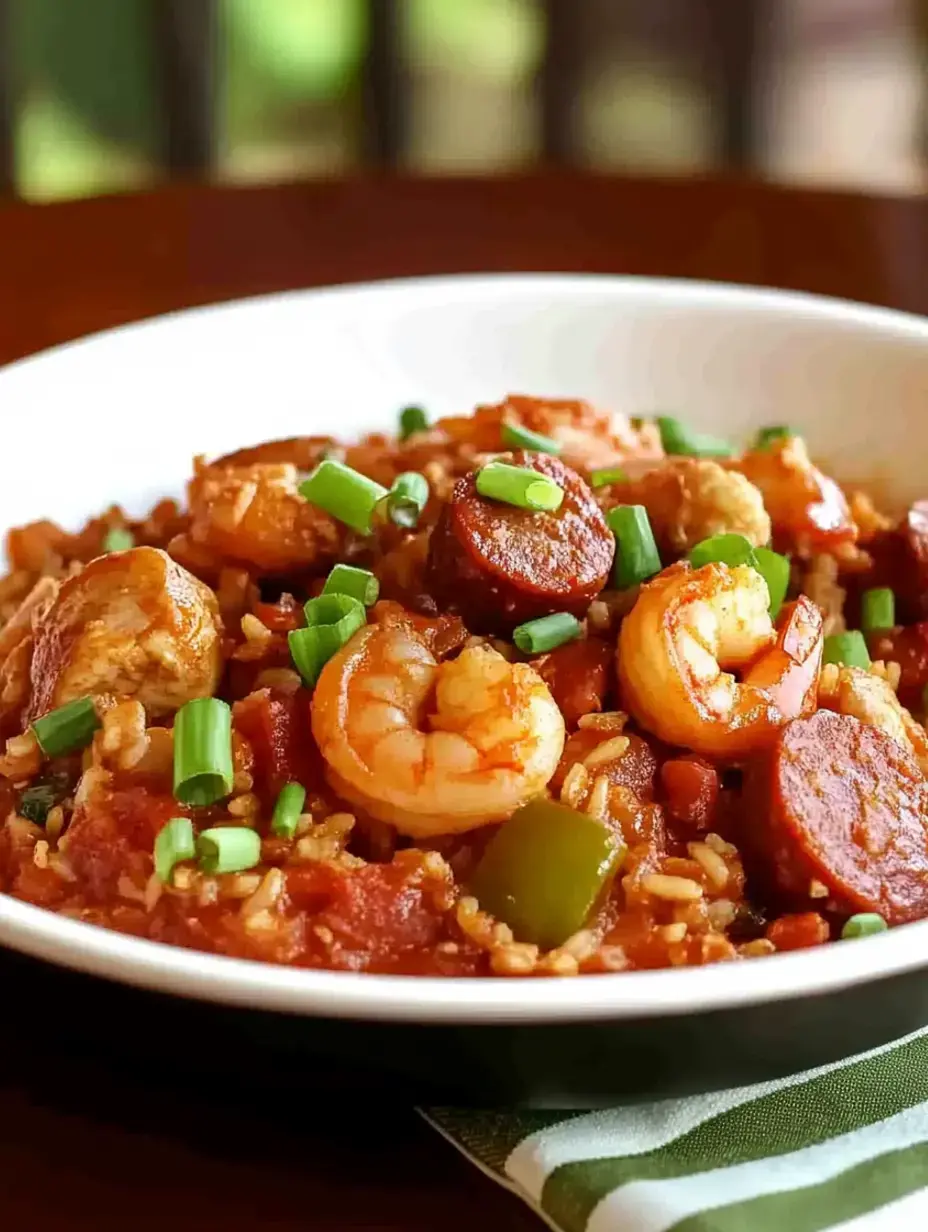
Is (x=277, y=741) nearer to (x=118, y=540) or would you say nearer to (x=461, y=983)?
(x=461, y=983)

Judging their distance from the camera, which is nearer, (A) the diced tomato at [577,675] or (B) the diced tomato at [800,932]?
(B) the diced tomato at [800,932]

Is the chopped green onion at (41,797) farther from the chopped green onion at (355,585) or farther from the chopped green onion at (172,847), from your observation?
the chopped green onion at (355,585)

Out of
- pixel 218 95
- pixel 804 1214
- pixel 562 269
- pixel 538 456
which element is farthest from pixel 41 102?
pixel 804 1214

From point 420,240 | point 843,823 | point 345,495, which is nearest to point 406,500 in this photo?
point 345,495

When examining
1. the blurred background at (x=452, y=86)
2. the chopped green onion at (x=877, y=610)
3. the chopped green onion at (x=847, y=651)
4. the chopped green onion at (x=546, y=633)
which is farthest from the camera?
the blurred background at (x=452, y=86)

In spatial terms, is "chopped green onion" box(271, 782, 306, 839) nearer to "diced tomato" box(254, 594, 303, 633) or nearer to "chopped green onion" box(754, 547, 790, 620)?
"diced tomato" box(254, 594, 303, 633)

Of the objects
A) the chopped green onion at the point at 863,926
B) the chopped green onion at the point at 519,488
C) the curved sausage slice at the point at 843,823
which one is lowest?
the chopped green onion at the point at 863,926

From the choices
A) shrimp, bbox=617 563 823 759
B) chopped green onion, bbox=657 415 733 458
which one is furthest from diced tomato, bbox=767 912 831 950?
chopped green onion, bbox=657 415 733 458

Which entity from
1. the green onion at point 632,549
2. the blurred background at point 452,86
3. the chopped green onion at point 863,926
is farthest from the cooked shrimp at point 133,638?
the blurred background at point 452,86
